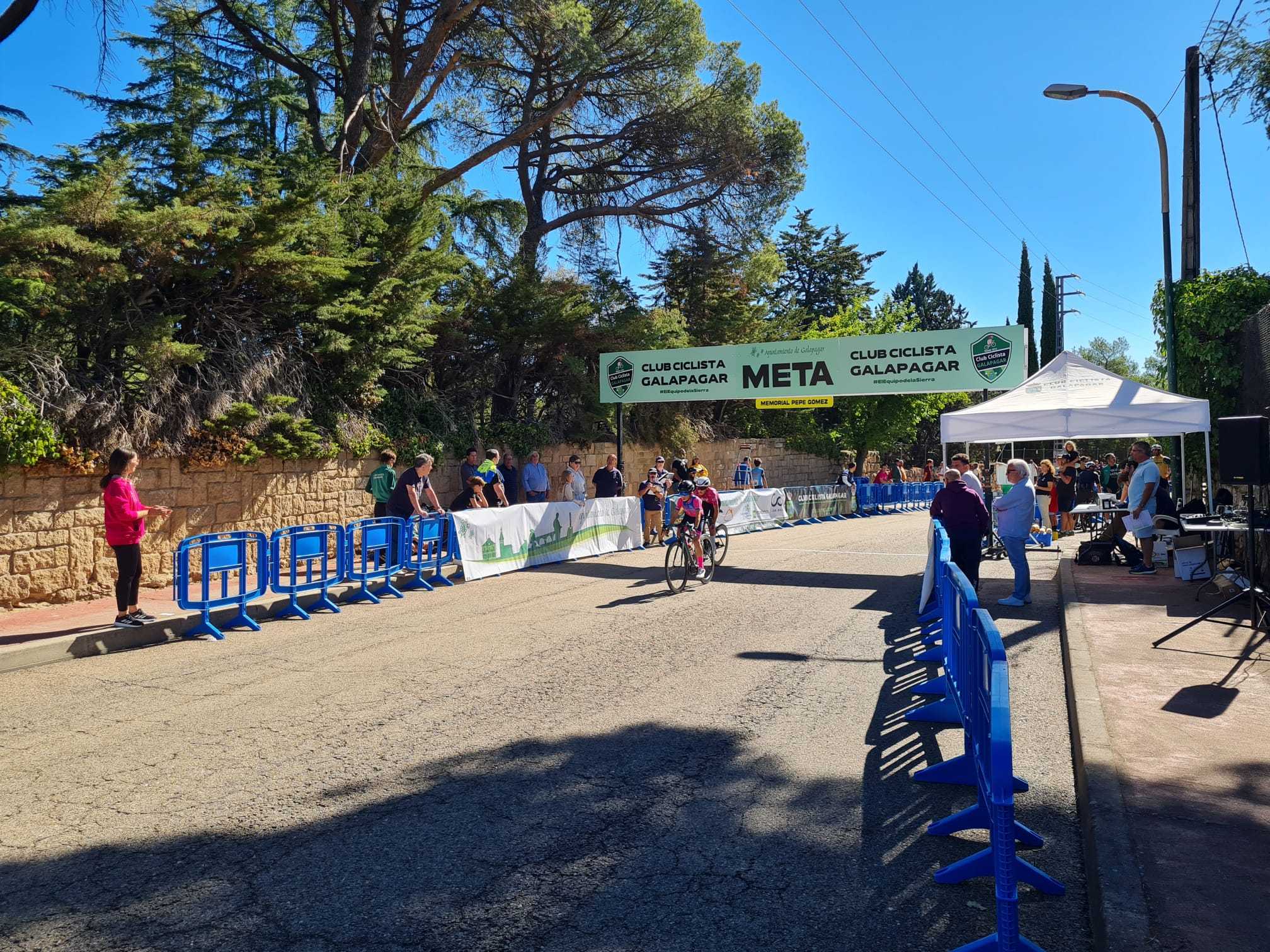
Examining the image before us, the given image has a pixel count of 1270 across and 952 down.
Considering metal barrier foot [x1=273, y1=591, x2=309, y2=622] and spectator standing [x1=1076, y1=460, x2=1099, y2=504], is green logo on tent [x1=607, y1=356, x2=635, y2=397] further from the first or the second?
spectator standing [x1=1076, y1=460, x2=1099, y2=504]

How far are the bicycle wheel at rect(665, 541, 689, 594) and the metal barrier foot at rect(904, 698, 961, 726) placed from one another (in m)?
5.89

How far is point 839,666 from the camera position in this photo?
7586 mm

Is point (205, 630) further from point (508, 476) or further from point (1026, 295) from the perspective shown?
point (1026, 295)

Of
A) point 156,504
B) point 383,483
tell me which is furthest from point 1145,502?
point 156,504

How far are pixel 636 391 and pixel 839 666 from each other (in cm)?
1366

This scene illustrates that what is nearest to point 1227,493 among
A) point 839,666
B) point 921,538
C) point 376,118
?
point 921,538

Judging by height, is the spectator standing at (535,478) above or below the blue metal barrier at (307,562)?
above

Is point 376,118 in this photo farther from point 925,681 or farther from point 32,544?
point 925,681

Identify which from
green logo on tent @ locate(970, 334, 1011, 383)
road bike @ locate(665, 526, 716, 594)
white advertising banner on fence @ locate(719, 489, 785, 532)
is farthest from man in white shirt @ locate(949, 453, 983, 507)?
white advertising banner on fence @ locate(719, 489, 785, 532)

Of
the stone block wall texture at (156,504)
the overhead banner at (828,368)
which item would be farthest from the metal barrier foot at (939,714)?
the overhead banner at (828,368)

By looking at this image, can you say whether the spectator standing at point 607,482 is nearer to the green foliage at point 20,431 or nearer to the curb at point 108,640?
the curb at point 108,640

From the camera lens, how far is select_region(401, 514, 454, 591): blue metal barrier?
474 inches

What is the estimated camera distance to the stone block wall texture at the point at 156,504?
10.2 metres

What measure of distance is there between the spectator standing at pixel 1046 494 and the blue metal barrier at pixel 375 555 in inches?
537
